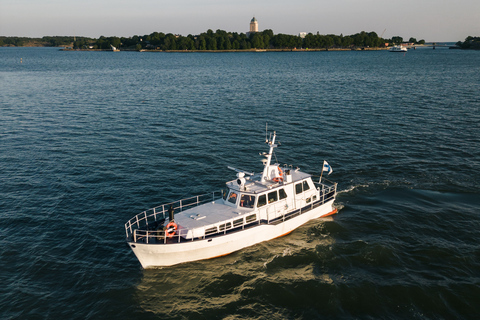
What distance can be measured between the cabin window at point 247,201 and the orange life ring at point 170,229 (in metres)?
5.30

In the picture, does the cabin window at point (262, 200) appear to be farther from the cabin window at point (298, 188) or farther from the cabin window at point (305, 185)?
the cabin window at point (305, 185)

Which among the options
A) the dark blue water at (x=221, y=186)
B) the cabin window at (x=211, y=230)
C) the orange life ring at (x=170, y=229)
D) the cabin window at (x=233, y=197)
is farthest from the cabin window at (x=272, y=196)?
the orange life ring at (x=170, y=229)

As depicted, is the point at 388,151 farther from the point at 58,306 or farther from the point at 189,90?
the point at 189,90

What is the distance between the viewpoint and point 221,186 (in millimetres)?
33594

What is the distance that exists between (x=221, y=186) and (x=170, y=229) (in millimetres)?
11992

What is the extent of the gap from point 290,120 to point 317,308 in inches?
1612

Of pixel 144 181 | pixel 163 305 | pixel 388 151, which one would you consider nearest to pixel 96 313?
pixel 163 305

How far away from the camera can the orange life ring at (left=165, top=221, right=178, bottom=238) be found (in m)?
22.0

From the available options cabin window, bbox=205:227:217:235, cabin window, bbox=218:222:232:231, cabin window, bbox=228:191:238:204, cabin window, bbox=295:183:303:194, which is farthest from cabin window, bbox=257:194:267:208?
cabin window, bbox=205:227:217:235

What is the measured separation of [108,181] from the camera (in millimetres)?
34656

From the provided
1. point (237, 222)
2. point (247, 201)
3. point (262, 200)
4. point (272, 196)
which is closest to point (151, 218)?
point (237, 222)

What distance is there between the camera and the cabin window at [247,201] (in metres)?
24.7

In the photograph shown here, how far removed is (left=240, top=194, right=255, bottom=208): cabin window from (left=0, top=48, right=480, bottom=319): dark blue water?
3.24m

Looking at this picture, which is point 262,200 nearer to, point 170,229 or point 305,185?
point 305,185
